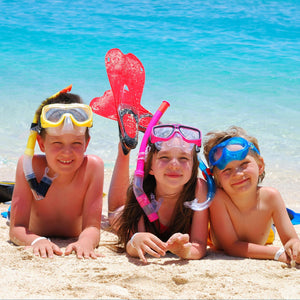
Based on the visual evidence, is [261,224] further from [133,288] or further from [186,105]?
[186,105]

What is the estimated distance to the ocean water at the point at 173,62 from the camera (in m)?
7.69

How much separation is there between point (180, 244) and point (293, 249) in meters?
0.76

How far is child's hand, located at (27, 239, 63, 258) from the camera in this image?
121 inches

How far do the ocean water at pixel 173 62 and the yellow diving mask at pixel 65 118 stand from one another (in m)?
3.03

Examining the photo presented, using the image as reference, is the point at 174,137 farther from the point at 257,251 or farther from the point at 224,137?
the point at 257,251

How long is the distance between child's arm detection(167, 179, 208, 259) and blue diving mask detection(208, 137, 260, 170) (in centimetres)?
20

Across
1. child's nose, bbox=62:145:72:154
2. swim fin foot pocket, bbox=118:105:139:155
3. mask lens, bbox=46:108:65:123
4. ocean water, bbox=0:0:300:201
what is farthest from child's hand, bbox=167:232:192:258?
ocean water, bbox=0:0:300:201

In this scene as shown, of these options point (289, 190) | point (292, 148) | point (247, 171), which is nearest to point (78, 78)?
point (292, 148)

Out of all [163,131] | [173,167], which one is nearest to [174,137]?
[163,131]

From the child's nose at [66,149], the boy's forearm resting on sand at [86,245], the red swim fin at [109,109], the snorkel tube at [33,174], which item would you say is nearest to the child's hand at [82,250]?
the boy's forearm resting on sand at [86,245]

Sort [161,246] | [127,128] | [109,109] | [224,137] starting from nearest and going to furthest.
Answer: [161,246]
[224,137]
[127,128]
[109,109]

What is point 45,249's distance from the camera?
3.12 m

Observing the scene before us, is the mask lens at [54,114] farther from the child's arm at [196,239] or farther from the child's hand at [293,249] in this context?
the child's hand at [293,249]

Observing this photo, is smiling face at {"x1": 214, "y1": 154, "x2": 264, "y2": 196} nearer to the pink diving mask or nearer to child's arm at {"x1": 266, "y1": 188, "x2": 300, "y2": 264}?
child's arm at {"x1": 266, "y1": 188, "x2": 300, "y2": 264}
